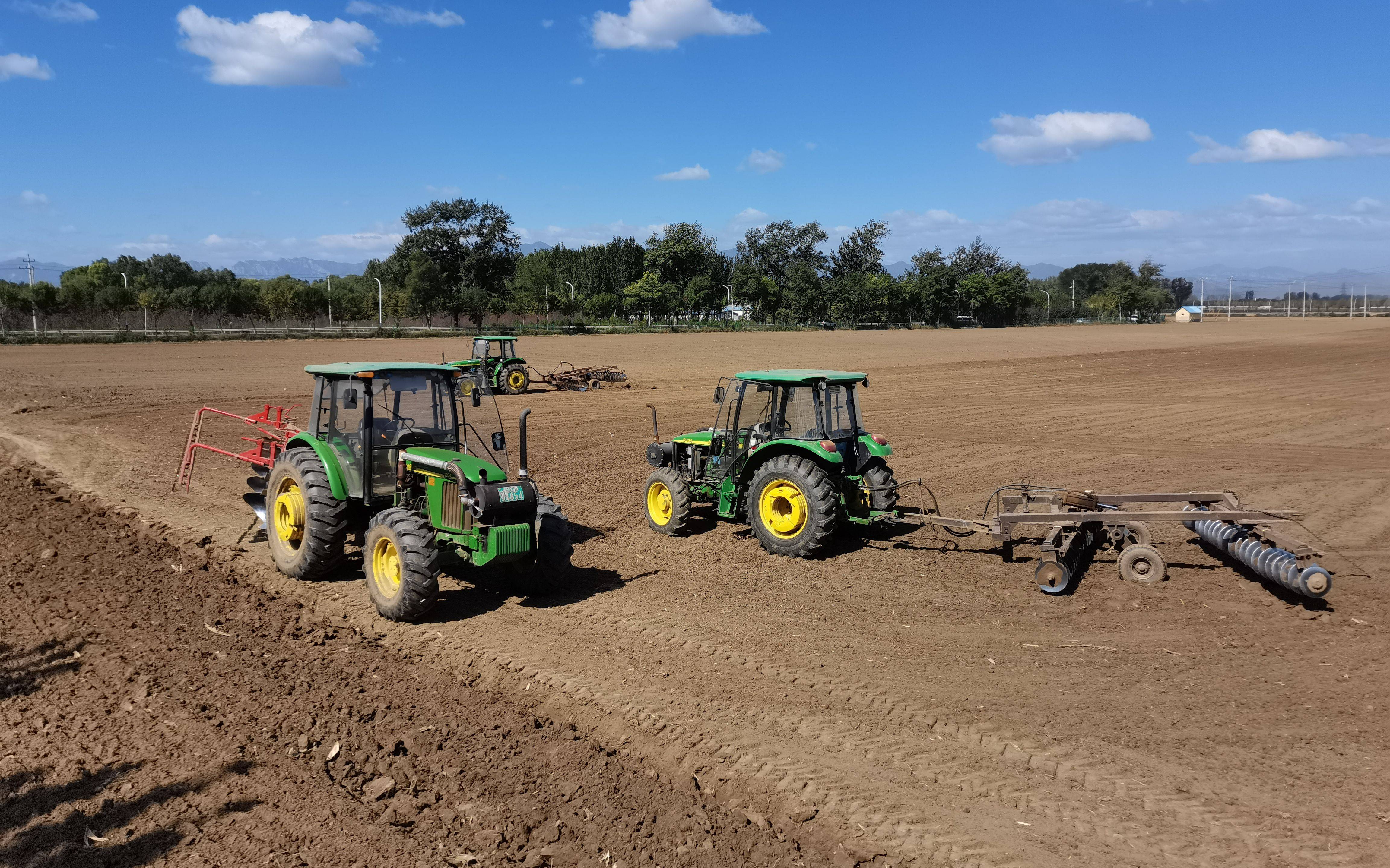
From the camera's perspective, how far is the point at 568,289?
319ft

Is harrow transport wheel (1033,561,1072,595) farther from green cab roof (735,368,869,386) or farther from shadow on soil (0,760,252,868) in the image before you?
shadow on soil (0,760,252,868)

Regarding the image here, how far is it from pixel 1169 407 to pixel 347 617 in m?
19.6

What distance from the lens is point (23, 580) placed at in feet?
26.6

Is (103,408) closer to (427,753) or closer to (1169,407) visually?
(427,753)

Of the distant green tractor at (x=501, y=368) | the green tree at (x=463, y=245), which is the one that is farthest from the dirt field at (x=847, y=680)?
the green tree at (x=463, y=245)

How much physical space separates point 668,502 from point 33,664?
576cm

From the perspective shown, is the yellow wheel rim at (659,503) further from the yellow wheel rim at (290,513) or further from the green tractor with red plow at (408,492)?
the yellow wheel rim at (290,513)

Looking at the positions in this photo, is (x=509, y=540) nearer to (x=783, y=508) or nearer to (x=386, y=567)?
(x=386, y=567)

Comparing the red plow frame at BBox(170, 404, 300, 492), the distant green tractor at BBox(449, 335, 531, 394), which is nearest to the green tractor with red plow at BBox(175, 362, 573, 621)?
the red plow frame at BBox(170, 404, 300, 492)

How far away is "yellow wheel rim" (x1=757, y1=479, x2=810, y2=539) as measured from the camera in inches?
347

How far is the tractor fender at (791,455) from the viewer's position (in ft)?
28.5

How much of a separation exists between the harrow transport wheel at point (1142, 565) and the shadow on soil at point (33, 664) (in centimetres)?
839

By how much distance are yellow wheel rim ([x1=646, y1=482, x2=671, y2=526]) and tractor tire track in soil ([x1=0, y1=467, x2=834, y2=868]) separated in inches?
152

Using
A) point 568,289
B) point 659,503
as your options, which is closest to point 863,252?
point 568,289
